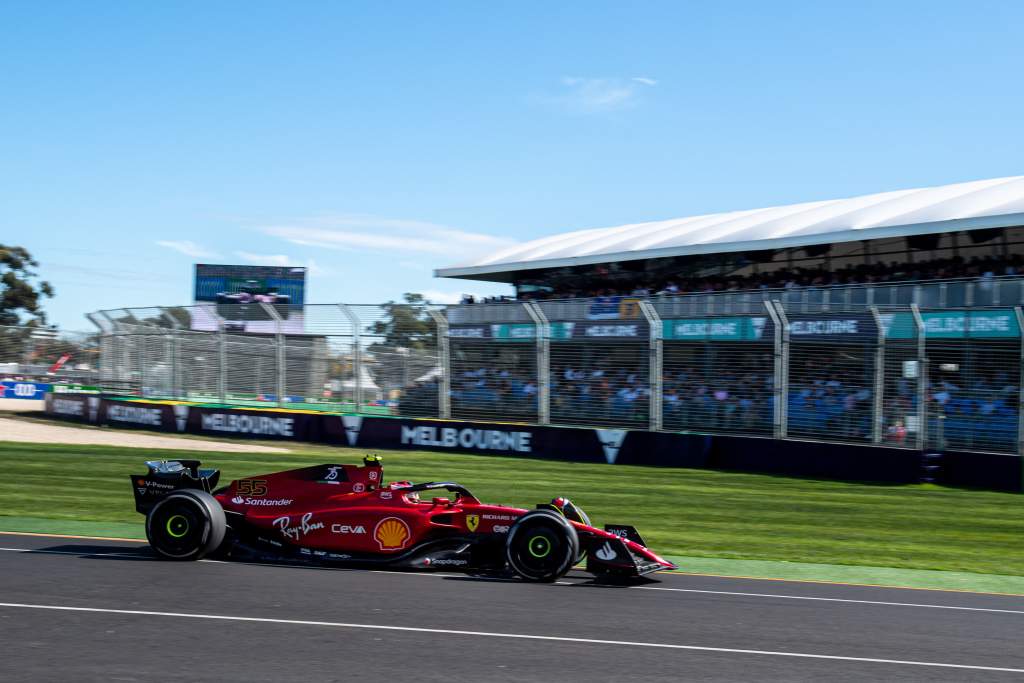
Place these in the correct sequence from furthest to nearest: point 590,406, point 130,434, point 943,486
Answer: point 130,434, point 590,406, point 943,486

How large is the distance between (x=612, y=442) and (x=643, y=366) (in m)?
1.80

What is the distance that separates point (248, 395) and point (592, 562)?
18142 millimetres

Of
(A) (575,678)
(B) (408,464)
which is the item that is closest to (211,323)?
(B) (408,464)

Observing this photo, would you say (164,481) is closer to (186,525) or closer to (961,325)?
(186,525)

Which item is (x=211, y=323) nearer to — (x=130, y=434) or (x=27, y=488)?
(x=130, y=434)

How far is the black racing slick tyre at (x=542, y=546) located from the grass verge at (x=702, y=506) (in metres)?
2.14

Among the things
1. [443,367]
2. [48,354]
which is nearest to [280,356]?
[443,367]

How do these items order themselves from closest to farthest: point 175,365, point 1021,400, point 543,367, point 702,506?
point 702,506 < point 1021,400 < point 543,367 < point 175,365

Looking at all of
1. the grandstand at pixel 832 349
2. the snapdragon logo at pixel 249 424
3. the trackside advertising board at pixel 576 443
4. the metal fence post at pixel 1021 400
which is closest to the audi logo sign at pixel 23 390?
the trackside advertising board at pixel 576 443

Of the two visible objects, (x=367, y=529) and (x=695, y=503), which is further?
(x=695, y=503)

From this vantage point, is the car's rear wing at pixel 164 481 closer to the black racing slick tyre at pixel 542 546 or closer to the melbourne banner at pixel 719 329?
the black racing slick tyre at pixel 542 546

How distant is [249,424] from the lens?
952 inches

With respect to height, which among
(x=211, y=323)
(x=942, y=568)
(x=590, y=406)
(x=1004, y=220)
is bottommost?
(x=942, y=568)

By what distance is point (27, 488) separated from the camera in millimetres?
15148
